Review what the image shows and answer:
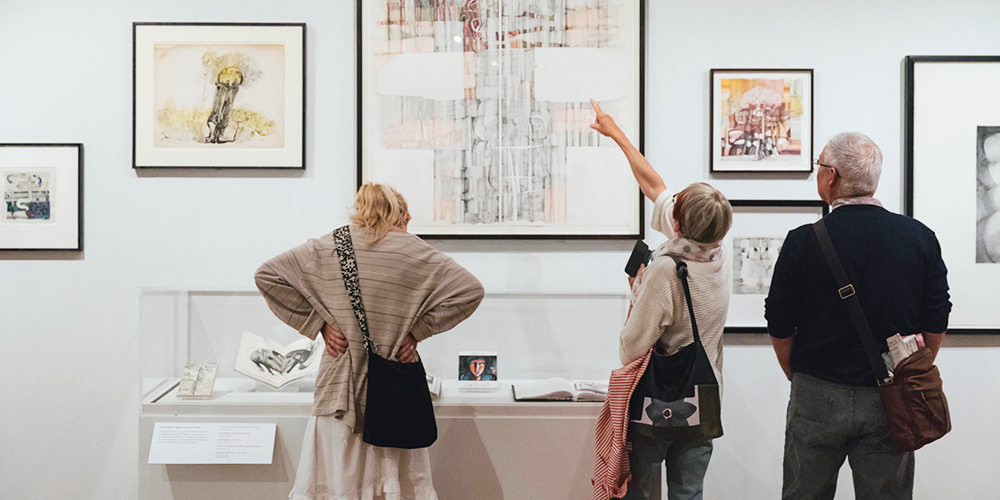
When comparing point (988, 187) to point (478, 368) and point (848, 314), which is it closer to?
point (848, 314)

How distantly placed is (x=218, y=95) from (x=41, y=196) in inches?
34.1

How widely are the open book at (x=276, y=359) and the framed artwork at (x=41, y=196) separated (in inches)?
37.6

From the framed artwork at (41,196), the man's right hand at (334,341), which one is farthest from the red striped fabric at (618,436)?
the framed artwork at (41,196)

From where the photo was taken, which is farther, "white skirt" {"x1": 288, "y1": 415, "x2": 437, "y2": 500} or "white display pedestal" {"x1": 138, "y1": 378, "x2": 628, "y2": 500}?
→ "white display pedestal" {"x1": 138, "y1": 378, "x2": 628, "y2": 500}

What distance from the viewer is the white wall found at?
8.79ft

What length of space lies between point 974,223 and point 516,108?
2026 millimetres

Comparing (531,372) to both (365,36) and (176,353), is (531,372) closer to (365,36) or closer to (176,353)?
(176,353)

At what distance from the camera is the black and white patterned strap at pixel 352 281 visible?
1945mm

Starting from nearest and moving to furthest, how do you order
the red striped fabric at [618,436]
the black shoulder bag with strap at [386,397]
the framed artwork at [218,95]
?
the red striped fabric at [618,436], the black shoulder bag with strap at [386,397], the framed artwork at [218,95]

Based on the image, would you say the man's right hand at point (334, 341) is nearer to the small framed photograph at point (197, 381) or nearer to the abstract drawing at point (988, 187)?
the small framed photograph at point (197, 381)

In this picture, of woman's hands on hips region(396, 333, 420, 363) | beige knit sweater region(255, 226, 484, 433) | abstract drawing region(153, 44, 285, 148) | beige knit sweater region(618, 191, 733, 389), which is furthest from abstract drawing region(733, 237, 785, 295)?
abstract drawing region(153, 44, 285, 148)

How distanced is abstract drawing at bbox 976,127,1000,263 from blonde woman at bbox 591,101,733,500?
1.63 m

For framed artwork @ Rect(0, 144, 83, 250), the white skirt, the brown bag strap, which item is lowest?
the white skirt

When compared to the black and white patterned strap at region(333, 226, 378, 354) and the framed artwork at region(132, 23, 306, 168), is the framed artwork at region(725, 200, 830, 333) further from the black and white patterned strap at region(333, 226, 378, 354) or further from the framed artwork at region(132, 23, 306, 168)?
the framed artwork at region(132, 23, 306, 168)
